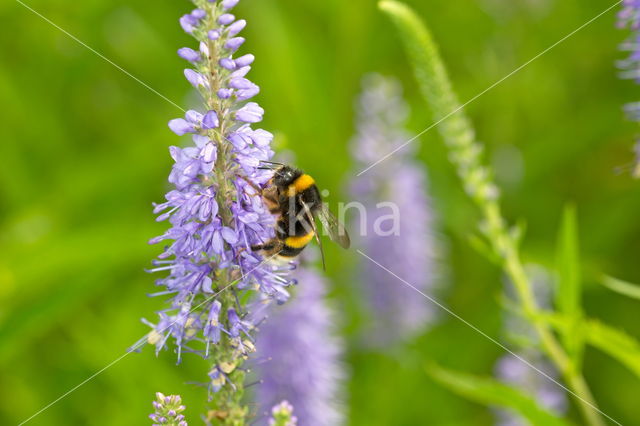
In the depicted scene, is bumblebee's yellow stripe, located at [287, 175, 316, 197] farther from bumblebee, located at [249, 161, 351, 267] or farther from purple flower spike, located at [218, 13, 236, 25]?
purple flower spike, located at [218, 13, 236, 25]

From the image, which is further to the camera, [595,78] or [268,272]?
[595,78]

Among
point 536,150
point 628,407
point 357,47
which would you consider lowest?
point 628,407

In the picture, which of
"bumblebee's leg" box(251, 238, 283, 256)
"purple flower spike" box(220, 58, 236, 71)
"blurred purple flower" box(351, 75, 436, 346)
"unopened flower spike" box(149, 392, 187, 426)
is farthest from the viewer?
"blurred purple flower" box(351, 75, 436, 346)

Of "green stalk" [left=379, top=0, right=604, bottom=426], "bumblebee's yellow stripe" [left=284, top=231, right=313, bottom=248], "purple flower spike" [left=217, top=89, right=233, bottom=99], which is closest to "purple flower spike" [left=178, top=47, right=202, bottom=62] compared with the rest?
"purple flower spike" [left=217, top=89, right=233, bottom=99]

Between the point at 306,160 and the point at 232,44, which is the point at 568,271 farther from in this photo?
the point at 306,160

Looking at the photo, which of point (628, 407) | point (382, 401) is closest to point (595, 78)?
point (628, 407)

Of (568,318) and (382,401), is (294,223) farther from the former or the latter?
(382,401)
